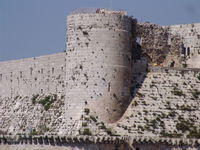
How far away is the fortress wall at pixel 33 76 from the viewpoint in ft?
214

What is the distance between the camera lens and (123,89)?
60.3 metres

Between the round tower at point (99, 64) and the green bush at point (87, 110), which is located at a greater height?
the round tower at point (99, 64)

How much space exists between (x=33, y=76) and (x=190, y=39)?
31.3 ft

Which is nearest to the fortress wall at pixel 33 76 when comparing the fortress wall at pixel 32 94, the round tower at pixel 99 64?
the fortress wall at pixel 32 94

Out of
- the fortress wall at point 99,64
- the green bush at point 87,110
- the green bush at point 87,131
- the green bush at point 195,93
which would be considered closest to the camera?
the green bush at point 87,131

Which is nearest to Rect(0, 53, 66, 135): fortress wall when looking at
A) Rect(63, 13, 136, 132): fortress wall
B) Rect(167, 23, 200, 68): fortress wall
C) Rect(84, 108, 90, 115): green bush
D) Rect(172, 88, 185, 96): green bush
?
Rect(84, 108, 90, 115): green bush

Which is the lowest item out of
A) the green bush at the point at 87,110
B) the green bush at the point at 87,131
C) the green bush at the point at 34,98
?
the green bush at the point at 87,131

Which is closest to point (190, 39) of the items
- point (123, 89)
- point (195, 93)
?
point (195, 93)

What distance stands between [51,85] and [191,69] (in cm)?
813

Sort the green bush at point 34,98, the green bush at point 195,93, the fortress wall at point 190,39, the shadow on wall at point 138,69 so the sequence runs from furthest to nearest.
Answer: the green bush at point 34,98 < the fortress wall at point 190,39 < the green bush at point 195,93 < the shadow on wall at point 138,69

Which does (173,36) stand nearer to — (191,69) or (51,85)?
(191,69)

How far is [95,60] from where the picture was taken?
59.8 m

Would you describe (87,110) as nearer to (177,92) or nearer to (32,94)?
(177,92)

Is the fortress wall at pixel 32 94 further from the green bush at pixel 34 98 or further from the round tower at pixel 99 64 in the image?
the round tower at pixel 99 64
